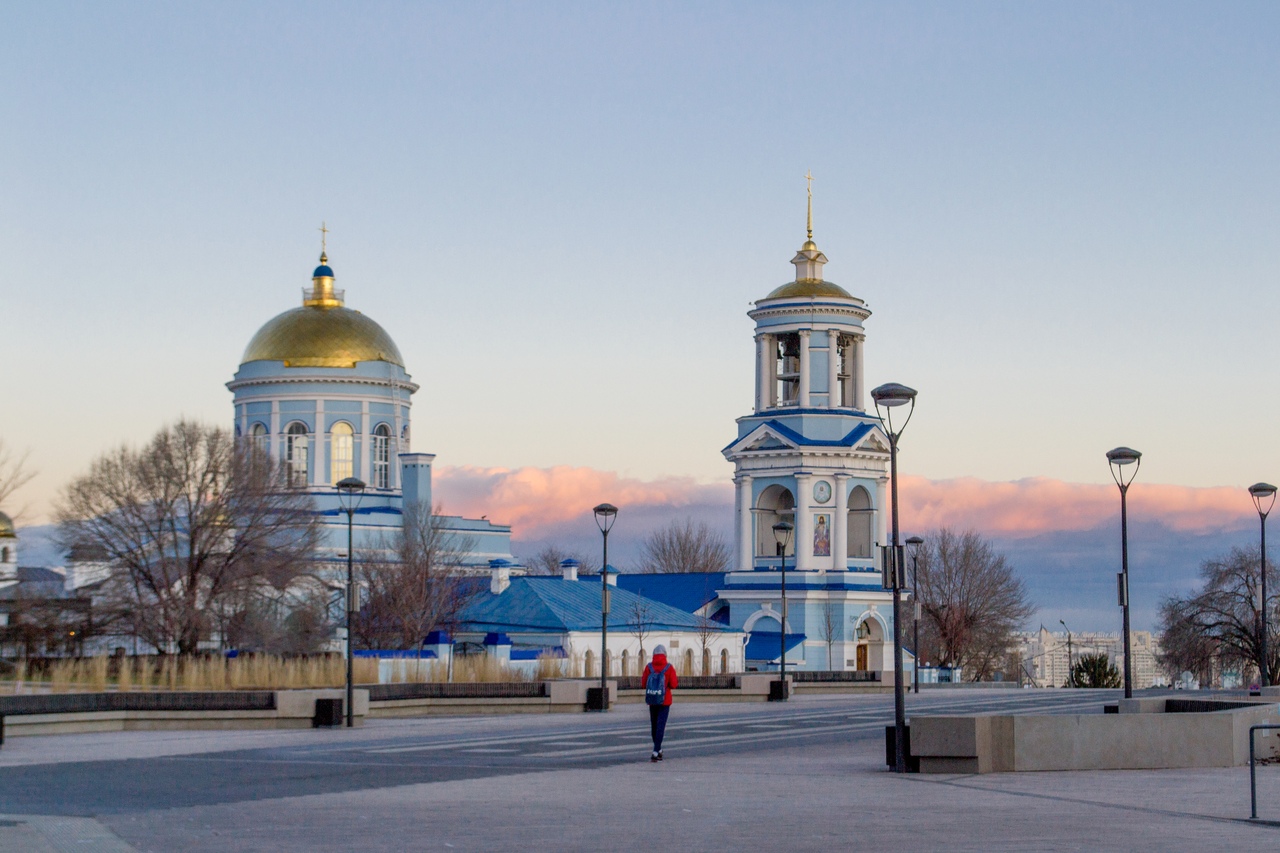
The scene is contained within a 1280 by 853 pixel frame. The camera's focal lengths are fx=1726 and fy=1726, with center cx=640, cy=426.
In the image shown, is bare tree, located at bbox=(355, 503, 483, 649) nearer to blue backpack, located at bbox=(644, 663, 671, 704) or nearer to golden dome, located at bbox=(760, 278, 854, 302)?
golden dome, located at bbox=(760, 278, 854, 302)

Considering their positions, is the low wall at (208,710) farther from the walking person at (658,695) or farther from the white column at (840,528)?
the white column at (840,528)

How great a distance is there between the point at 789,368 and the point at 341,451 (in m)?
23.1

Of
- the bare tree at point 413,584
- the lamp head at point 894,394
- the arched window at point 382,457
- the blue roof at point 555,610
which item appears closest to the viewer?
the lamp head at point 894,394

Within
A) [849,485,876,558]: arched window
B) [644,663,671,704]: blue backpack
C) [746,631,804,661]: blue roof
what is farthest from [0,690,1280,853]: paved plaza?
[849,485,876,558]: arched window

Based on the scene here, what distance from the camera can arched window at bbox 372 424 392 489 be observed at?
88125 millimetres

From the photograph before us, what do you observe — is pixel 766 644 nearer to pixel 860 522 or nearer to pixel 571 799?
pixel 860 522

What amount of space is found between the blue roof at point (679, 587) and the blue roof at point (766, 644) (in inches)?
179

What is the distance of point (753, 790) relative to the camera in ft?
57.1

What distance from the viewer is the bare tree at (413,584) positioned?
71625mm

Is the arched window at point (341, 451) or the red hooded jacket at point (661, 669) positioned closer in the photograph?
the red hooded jacket at point (661, 669)

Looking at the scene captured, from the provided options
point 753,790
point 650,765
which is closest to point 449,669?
point 650,765

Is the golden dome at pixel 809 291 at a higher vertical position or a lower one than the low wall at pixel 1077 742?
higher

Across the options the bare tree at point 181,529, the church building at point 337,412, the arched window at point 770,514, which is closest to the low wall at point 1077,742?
the bare tree at point 181,529

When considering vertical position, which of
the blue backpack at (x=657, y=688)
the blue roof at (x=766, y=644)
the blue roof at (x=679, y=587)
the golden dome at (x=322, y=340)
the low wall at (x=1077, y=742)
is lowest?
the blue roof at (x=766, y=644)
